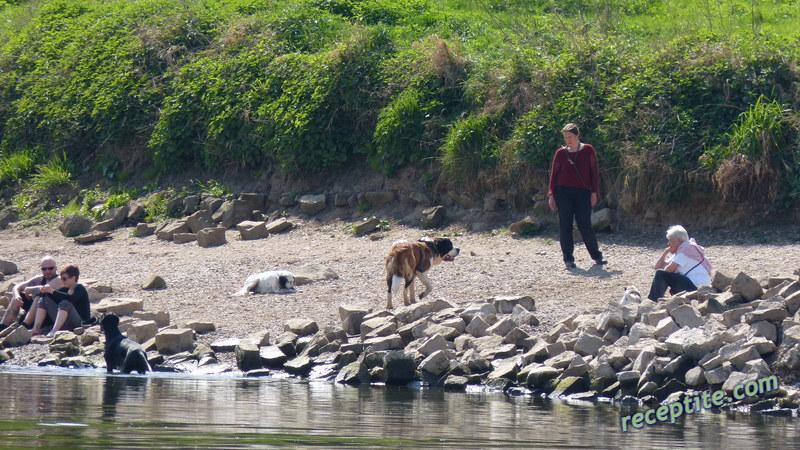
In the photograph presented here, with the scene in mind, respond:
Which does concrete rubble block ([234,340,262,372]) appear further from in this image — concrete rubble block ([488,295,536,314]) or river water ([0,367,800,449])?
concrete rubble block ([488,295,536,314])

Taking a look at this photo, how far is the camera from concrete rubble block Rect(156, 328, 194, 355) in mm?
12133

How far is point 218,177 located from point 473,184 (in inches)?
210

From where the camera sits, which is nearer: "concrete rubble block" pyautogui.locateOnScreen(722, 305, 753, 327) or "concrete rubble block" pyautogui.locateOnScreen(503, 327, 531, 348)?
"concrete rubble block" pyautogui.locateOnScreen(722, 305, 753, 327)

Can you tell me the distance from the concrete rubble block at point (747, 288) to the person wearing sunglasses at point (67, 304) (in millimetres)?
7236

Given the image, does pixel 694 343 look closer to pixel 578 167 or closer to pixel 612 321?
pixel 612 321

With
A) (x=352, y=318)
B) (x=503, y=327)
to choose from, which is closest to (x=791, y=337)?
(x=503, y=327)

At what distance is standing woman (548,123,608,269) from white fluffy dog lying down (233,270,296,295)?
3.38m

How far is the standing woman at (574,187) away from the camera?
45.4 feet

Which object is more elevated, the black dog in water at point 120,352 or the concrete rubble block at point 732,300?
the concrete rubble block at point 732,300

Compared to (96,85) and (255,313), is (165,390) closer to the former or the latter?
(255,313)

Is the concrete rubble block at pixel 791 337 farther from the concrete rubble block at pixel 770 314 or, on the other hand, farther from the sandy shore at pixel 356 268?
the sandy shore at pixel 356 268

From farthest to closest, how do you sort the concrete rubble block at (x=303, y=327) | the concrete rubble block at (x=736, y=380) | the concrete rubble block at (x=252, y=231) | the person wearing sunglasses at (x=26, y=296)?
1. the concrete rubble block at (x=252, y=231)
2. the person wearing sunglasses at (x=26, y=296)
3. the concrete rubble block at (x=303, y=327)
4. the concrete rubble block at (x=736, y=380)

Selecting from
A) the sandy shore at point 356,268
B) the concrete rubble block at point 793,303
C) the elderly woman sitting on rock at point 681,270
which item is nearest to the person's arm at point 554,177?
the sandy shore at point 356,268

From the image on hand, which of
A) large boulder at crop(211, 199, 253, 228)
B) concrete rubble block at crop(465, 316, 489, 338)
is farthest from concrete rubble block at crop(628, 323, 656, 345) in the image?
large boulder at crop(211, 199, 253, 228)
